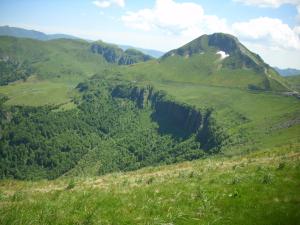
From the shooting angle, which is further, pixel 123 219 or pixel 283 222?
pixel 123 219

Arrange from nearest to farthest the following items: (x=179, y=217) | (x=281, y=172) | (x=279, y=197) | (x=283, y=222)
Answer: (x=283, y=222)
(x=179, y=217)
(x=279, y=197)
(x=281, y=172)

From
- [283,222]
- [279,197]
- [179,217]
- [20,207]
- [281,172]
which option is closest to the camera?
[283,222]

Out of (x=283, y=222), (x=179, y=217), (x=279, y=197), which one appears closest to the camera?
(x=283, y=222)

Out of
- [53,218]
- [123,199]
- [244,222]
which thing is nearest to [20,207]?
[53,218]

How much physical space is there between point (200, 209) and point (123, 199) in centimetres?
534

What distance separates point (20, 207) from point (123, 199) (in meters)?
6.46

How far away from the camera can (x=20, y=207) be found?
819 inches

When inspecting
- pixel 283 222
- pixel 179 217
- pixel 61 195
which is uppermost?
pixel 283 222

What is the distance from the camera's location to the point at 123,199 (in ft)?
69.8

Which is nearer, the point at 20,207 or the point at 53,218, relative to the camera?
the point at 53,218

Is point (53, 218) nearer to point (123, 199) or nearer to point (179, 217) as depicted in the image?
point (123, 199)

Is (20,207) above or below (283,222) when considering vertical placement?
below

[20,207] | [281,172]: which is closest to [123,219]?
[20,207]

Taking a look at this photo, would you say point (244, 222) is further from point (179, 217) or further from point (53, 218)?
point (53, 218)
